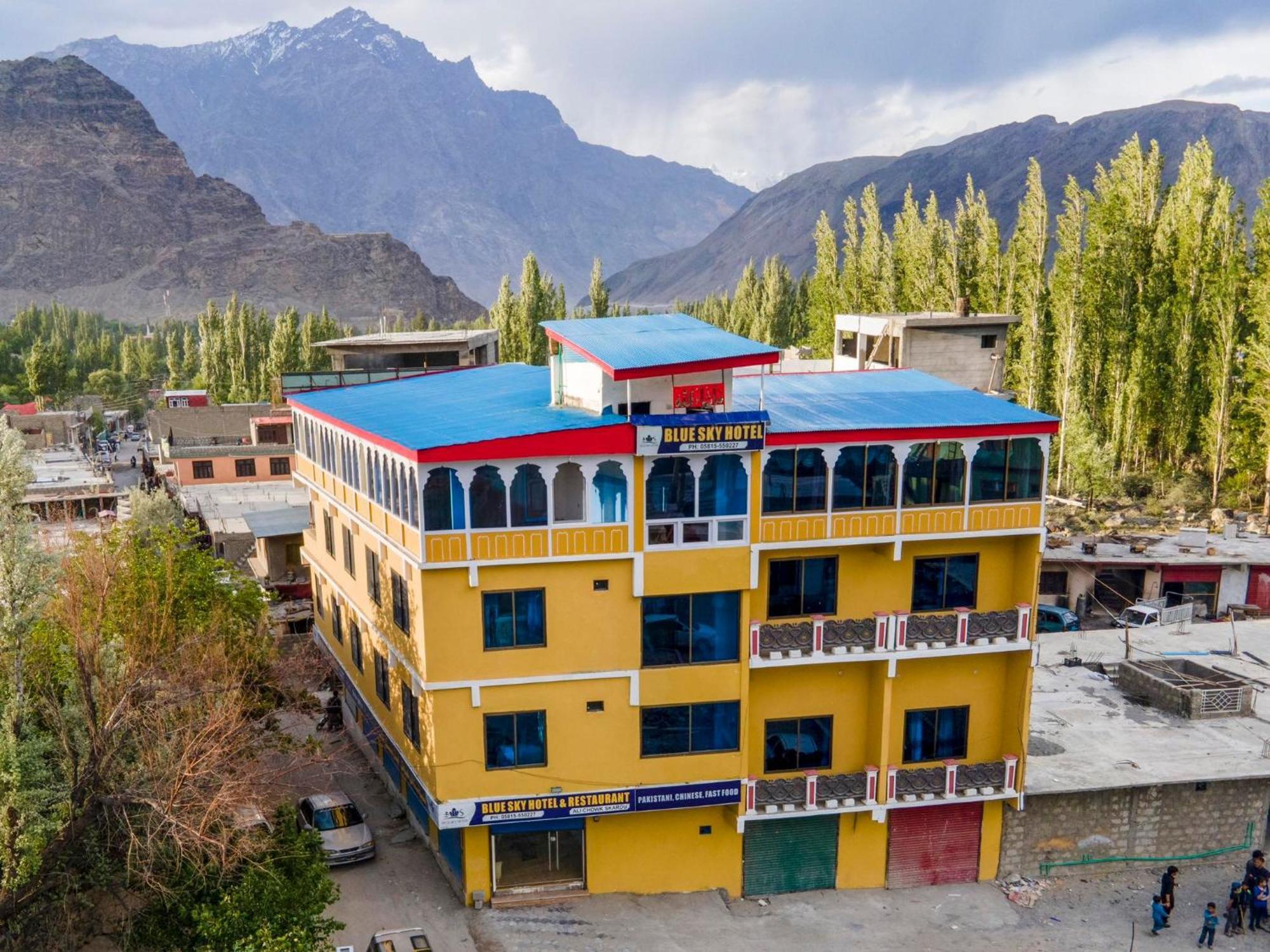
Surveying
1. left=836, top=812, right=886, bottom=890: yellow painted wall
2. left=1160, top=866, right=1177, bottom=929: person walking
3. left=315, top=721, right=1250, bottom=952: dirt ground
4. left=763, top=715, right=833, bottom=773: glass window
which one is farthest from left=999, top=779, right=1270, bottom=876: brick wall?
left=763, top=715, right=833, bottom=773: glass window

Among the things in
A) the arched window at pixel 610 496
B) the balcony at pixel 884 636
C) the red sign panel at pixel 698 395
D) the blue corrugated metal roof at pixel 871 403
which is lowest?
the balcony at pixel 884 636

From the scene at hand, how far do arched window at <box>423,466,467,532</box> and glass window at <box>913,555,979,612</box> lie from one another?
32.8 ft

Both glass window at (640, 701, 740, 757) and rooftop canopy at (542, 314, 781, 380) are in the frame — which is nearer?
rooftop canopy at (542, 314, 781, 380)

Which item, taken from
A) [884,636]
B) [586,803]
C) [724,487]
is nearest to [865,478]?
[724,487]

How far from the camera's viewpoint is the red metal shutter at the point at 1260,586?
41.2 meters

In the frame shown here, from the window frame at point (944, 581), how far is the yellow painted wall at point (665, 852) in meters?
6.15

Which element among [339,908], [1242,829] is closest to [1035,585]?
[1242,829]

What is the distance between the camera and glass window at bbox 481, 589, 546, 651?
67.7 feet

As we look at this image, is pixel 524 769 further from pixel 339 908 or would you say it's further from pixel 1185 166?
pixel 1185 166

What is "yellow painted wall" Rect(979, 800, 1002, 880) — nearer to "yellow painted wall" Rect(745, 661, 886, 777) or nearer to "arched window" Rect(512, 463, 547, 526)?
"yellow painted wall" Rect(745, 661, 886, 777)

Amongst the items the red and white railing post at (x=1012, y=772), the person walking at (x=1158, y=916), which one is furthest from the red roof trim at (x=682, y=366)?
the person walking at (x=1158, y=916)

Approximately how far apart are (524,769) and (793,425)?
8.91 meters

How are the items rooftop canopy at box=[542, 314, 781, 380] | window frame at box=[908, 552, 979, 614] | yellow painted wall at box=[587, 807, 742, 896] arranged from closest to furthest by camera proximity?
rooftop canopy at box=[542, 314, 781, 380]
yellow painted wall at box=[587, 807, 742, 896]
window frame at box=[908, 552, 979, 614]

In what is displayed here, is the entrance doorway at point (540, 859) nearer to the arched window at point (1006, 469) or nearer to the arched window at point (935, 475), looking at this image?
the arched window at point (935, 475)
